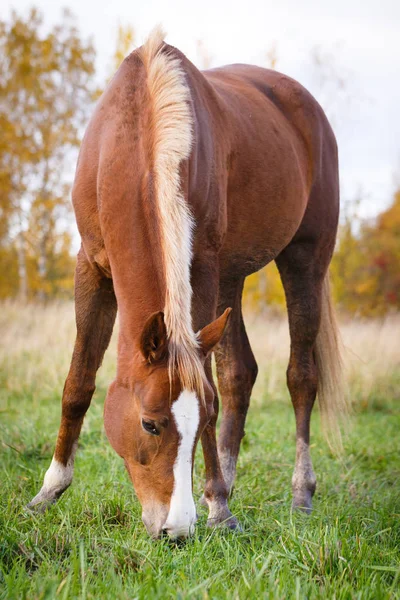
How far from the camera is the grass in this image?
1.97 m

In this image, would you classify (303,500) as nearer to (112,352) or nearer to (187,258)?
(187,258)

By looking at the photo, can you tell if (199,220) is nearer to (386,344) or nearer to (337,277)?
(386,344)

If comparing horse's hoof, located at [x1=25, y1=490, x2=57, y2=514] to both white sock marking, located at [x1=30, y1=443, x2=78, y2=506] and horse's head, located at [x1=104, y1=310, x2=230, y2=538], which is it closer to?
white sock marking, located at [x1=30, y1=443, x2=78, y2=506]

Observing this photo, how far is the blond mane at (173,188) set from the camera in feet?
7.97

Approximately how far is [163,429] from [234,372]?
185 centimetres

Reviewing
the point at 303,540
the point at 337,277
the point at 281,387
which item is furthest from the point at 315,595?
the point at 337,277

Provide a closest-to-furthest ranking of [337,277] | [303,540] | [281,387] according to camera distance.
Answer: [303,540] → [281,387] → [337,277]

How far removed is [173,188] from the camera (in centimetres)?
265

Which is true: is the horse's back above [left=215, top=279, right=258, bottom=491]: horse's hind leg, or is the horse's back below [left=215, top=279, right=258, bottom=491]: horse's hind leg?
above

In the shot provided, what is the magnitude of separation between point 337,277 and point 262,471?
14.2 meters

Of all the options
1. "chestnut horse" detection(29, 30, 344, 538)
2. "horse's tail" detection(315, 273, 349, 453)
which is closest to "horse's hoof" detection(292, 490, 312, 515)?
"chestnut horse" detection(29, 30, 344, 538)

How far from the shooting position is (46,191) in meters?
15.2

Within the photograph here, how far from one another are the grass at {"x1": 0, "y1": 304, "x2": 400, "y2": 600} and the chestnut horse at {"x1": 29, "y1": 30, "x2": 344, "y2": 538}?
170 mm

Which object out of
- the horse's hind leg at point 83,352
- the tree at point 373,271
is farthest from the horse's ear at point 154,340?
the tree at point 373,271
